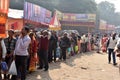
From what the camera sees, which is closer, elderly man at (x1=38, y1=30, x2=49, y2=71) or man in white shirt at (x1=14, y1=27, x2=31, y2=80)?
man in white shirt at (x1=14, y1=27, x2=31, y2=80)

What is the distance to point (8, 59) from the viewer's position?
9.14 m

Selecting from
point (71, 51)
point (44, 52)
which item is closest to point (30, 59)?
point (44, 52)

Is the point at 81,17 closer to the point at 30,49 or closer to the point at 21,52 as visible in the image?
the point at 30,49

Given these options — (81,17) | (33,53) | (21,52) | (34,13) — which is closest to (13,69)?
(21,52)

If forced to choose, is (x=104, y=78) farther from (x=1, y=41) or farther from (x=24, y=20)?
(x=24, y=20)

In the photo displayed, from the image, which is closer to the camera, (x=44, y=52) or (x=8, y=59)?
(x=8, y=59)

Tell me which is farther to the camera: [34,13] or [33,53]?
[34,13]

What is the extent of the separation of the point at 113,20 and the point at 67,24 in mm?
74802

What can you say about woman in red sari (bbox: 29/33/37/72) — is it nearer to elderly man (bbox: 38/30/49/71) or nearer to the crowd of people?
the crowd of people

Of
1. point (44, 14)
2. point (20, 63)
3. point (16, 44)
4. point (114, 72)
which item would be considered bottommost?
point (114, 72)

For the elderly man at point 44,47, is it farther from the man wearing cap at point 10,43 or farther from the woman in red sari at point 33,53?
the man wearing cap at point 10,43

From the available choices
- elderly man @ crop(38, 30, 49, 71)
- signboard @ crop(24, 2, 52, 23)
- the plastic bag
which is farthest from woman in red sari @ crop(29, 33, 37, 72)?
signboard @ crop(24, 2, 52, 23)

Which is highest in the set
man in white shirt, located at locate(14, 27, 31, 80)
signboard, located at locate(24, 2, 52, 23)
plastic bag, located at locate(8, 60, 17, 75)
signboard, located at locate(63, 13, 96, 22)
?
signboard, located at locate(63, 13, 96, 22)

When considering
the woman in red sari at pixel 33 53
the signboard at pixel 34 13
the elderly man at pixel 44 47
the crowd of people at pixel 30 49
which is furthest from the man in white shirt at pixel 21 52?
the signboard at pixel 34 13
